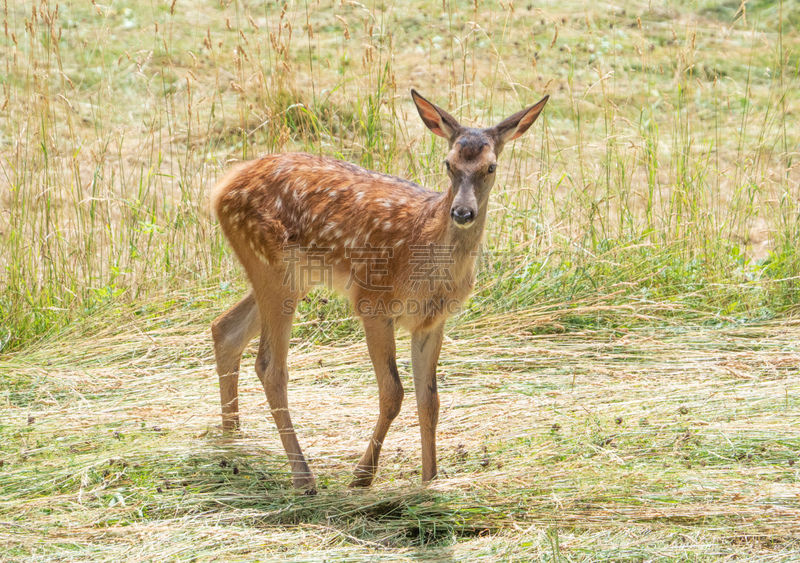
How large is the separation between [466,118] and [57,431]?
406 cm

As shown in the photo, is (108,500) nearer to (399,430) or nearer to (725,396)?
(399,430)

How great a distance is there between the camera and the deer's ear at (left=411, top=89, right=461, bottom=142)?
180 inches

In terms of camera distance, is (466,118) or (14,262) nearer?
(14,262)

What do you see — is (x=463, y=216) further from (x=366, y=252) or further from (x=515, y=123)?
(x=366, y=252)

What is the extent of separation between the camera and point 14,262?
6.43m

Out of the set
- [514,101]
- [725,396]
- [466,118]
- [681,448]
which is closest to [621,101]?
[514,101]

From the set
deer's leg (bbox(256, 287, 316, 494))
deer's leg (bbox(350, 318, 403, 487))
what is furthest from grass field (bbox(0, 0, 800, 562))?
deer's leg (bbox(256, 287, 316, 494))

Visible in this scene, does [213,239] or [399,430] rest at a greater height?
[213,239]

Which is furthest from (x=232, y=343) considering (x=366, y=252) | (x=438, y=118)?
(x=438, y=118)

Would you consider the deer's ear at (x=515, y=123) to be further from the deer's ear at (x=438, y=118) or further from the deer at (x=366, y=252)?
the deer's ear at (x=438, y=118)

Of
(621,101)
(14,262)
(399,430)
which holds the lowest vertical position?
(399,430)

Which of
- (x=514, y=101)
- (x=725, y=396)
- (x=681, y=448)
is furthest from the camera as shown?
(x=514, y=101)

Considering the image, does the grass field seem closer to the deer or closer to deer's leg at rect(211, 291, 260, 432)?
deer's leg at rect(211, 291, 260, 432)

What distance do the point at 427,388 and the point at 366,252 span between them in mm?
810
